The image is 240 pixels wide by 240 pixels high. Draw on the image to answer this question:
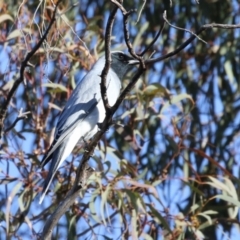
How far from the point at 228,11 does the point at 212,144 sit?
0.77 metres

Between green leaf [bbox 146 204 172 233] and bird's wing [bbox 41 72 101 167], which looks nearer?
bird's wing [bbox 41 72 101 167]

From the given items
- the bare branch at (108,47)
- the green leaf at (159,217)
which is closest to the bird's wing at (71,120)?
the green leaf at (159,217)

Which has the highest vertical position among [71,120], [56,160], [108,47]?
[71,120]

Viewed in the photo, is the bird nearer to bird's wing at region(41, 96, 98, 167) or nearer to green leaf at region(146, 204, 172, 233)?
bird's wing at region(41, 96, 98, 167)

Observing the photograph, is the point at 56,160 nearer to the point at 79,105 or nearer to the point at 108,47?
the point at 79,105

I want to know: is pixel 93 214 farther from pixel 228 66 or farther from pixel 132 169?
pixel 228 66

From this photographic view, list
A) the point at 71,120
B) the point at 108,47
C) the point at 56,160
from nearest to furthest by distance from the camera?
the point at 108,47
the point at 56,160
the point at 71,120

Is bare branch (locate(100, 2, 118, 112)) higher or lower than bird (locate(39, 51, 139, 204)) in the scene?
lower

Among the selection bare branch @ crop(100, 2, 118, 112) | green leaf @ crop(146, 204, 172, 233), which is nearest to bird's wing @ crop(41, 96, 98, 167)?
green leaf @ crop(146, 204, 172, 233)

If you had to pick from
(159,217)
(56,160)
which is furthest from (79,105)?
(159,217)

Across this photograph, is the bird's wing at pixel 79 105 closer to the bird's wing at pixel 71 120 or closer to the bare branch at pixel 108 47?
the bird's wing at pixel 71 120

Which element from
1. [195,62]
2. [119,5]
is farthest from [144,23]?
[119,5]

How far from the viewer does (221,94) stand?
5.40 metres

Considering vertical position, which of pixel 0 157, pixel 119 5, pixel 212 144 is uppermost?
pixel 212 144
